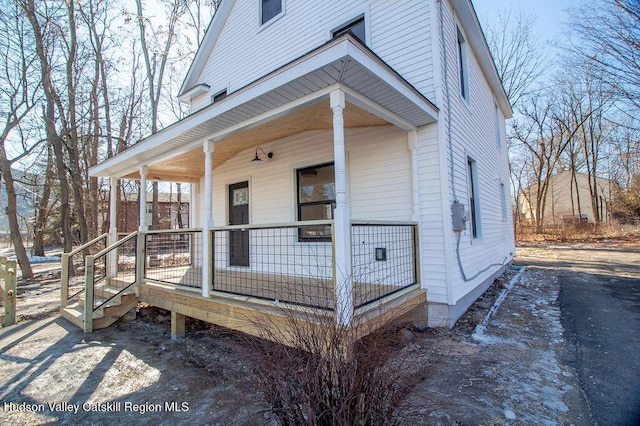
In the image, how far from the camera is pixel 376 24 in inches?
210

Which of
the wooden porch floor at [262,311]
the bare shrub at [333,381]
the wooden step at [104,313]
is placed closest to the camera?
the bare shrub at [333,381]

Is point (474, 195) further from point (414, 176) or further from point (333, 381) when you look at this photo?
point (333, 381)

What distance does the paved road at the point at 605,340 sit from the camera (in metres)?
2.66

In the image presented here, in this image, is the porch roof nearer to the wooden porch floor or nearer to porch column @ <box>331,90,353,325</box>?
porch column @ <box>331,90,353,325</box>

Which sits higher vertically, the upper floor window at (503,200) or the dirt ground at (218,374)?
the upper floor window at (503,200)

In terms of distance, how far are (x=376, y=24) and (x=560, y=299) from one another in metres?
6.31

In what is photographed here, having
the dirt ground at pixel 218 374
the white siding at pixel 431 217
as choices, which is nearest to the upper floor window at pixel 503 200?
the dirt ground at pixel 218 374

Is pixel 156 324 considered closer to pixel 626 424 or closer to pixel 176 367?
pixel 176 367

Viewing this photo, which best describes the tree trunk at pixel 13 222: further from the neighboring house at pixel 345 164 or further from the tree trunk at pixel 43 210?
the neighboring house at pixel 345 164

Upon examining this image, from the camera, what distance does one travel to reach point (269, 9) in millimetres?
7422

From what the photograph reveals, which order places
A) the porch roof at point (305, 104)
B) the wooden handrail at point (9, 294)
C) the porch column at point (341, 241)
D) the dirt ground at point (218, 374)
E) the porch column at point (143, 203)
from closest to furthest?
the dirt ground at point (218, 374) → the porch column at point (341, 241) → the porch roof at point (305, 104) → the wooden handrail at point (9, 294) → the porch column at point (143, 203)

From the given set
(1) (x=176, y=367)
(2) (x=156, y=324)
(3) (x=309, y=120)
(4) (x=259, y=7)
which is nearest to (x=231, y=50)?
(4) (x=259, y=7)

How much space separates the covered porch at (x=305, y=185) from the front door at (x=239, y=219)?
38mm

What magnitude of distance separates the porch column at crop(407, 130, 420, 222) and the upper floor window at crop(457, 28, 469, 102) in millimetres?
2432
